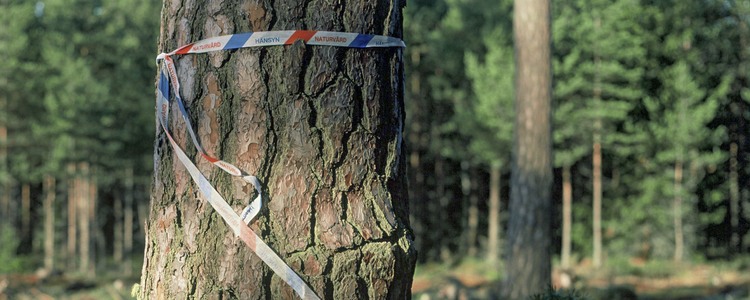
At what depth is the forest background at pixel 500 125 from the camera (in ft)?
59.2

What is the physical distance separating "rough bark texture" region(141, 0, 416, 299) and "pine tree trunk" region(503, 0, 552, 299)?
17.7 feet

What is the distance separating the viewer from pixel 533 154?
7020mm

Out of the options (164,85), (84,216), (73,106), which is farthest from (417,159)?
(164,85)

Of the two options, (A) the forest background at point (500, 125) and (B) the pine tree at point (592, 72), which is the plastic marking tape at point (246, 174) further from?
(B) the pine tree at point (592, 72)

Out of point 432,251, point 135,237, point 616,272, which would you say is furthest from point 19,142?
Answer: point 616,272

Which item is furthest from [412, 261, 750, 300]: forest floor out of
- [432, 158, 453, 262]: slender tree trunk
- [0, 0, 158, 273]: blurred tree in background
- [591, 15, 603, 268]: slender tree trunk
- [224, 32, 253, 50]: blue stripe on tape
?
[0, 0, 158, 273]: blurred tree in background

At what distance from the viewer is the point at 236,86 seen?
1742 millimetres

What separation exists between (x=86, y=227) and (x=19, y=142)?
133 inches

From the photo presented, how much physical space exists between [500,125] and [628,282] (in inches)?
206

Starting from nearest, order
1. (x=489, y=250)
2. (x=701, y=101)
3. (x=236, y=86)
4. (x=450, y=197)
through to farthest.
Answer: (x=236, y=86) → (x=701, y=101) → (x=489, y=250) → (x=450, y=197)

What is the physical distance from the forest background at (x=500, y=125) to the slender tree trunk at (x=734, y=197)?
39 mm

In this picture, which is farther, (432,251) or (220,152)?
(432,251)

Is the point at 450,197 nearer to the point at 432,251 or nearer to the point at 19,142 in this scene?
the point at 432,251

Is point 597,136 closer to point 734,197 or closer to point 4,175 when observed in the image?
point 734,197
